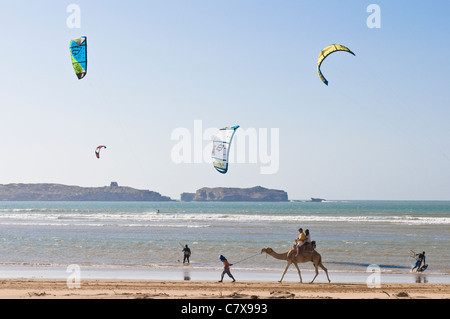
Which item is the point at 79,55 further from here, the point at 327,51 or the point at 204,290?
the point at 204,290

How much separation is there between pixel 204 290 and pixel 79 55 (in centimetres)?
1034

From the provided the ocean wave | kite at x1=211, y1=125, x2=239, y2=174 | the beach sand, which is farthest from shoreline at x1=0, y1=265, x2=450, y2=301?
the ocean wave

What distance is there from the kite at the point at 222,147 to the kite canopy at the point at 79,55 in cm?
564

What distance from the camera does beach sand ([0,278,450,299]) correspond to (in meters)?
11.1

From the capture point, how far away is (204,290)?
1212 centimetres

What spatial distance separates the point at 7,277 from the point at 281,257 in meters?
7.37

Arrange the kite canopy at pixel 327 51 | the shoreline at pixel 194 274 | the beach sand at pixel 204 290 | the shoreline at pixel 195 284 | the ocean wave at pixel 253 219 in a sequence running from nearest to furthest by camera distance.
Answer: the beach sand at pixel 204 290 < the shoreline at pixel 195 284 < the shoreline at pixel 194 274 < the kite canopy at pixel 327 51 < the ocean wave at pixel 253 219

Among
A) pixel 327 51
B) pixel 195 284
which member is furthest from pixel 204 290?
pixel 327 51

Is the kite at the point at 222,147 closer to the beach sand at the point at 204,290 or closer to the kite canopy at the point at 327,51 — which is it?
the kite canopy at the point at 327,51

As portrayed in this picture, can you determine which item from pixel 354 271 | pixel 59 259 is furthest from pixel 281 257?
→ pixel 59 259

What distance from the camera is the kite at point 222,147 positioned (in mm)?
20625

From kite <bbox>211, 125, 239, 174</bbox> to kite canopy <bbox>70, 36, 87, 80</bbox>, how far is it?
564 centimetres

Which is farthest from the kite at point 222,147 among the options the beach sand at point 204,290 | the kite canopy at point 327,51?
the beach sand at point 204,290
